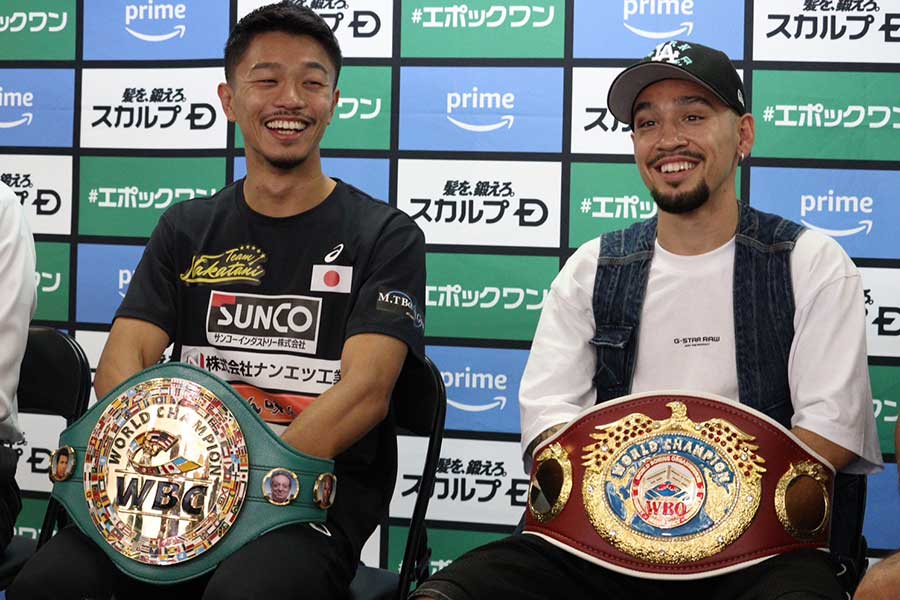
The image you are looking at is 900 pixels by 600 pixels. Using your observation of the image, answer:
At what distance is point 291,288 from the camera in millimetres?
1960

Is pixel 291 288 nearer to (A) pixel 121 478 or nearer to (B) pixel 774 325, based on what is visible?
(A) pixel 121 478

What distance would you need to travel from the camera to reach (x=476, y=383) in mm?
3020

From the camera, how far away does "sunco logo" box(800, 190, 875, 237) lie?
9.49 ft

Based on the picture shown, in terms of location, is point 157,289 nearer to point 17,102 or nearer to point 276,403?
point 276,403

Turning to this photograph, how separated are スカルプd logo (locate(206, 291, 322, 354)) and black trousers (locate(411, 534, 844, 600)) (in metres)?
0.53

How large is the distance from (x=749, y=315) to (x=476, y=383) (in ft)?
4.06

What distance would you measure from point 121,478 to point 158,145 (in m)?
1.73

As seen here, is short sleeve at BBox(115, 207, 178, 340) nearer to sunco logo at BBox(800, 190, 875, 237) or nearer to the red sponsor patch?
the red sponsor patch

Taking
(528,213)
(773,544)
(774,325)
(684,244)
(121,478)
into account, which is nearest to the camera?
(773,544)

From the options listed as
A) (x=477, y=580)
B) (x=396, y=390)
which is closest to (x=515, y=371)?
(x=396, y=390)

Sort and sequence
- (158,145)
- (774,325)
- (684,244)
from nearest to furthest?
(774,325), (684,244), (158,145)

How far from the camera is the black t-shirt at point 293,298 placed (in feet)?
6.25

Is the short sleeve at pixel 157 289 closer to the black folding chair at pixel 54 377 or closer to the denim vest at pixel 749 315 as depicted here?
the black folding chair at pixel 54 377

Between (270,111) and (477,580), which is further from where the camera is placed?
(270,111)
